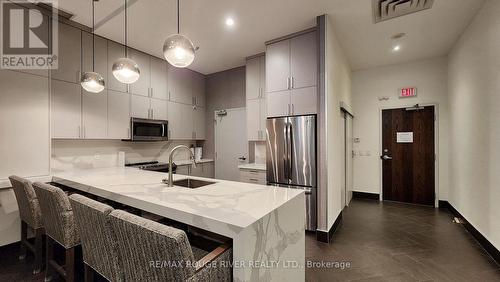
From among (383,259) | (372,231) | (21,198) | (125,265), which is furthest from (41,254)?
(372,231)

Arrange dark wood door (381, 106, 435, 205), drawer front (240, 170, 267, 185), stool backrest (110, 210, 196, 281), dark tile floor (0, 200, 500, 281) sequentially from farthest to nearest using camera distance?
1. dark wood door (381, 106, 435, 205)
2. drawer front (240, 170, 267, 185)
3. dark tile floor (0, 200, 500, 281)
4. stool backrest (110, 210, 196, 281)

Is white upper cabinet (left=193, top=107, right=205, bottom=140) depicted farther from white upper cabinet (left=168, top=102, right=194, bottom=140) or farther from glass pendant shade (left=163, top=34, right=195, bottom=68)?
glass pendant shade (left=163, top=34, right=195, bottom=68)

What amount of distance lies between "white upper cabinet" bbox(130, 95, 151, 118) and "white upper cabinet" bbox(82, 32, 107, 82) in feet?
1.69

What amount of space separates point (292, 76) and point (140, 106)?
2.72 metres

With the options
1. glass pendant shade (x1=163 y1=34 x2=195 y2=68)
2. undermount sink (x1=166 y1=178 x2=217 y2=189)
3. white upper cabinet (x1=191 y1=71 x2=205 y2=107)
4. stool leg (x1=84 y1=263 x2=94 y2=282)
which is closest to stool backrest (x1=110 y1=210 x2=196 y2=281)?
Answer: stool leg (x1=84 y1=263 x2=94 y2=282)

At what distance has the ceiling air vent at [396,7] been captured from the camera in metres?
2.50

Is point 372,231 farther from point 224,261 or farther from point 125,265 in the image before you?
point 125,265

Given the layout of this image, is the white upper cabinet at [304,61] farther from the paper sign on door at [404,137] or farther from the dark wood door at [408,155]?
the paper sign on door at [404,137]

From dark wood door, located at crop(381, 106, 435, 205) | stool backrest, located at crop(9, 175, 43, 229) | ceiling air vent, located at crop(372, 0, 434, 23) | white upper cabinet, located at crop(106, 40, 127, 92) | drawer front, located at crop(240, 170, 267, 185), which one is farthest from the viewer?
dark wood door, located at crop(381, 106, 435, 205)

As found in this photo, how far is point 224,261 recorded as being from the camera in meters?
1.08

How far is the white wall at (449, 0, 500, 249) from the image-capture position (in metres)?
2.29

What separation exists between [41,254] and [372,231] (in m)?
3.97

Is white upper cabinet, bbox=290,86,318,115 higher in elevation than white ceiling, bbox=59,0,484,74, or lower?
lower

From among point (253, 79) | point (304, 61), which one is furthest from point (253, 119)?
point (304, 61)
